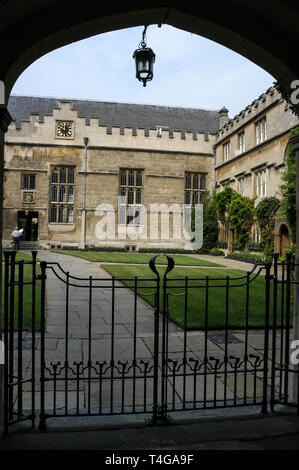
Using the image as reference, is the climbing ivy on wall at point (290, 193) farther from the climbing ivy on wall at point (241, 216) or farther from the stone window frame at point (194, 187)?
the stone window frame at point (194, 187)

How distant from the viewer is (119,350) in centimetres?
462

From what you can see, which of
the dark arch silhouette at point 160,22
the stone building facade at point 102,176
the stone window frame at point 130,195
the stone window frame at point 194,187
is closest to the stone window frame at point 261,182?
the stone building facade at point 102,176

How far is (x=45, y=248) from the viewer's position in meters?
23.3

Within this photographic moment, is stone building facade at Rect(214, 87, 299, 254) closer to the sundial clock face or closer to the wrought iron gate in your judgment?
the sundial clock face

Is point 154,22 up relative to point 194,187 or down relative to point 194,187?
down

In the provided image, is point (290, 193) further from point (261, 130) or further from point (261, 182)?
point (261, 130)

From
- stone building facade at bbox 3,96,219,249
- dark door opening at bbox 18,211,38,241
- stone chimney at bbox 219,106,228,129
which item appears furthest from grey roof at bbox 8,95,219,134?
dark door opening at bbox 18,211,38,241

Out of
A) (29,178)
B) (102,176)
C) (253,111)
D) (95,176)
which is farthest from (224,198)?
(29,178)

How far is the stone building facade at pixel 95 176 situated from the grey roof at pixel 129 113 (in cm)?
38

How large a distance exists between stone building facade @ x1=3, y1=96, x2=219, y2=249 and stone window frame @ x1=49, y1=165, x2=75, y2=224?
64 mm

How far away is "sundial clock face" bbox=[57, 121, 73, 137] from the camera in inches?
942

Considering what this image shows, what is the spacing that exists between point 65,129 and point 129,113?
539 centimetres

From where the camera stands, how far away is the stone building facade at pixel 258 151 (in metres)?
16.4
